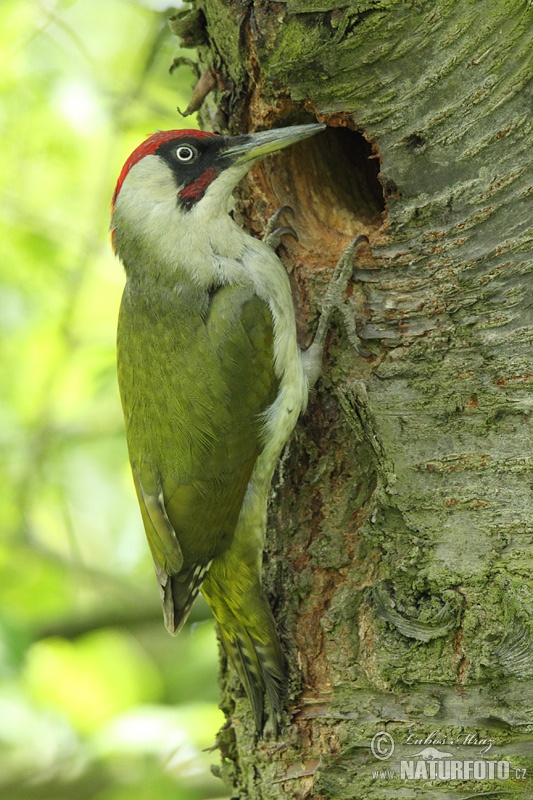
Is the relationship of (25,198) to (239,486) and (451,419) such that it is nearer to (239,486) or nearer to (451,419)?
(239,486)

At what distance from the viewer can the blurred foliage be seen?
14.4 feet

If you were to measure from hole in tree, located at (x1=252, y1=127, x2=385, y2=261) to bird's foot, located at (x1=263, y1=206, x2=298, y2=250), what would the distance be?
0.03 metres

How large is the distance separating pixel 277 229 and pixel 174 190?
1.57ft

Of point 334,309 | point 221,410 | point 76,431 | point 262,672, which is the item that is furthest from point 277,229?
point 76,431

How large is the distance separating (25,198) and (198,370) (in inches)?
106

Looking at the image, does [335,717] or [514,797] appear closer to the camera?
[514,797]

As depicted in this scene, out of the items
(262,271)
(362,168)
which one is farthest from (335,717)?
(362,168)

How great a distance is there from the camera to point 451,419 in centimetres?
280

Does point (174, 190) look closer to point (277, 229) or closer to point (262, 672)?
point (277, 229)

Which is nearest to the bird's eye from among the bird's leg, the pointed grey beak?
the pointed grey beak

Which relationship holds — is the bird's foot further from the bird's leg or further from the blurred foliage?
the blurred foliage

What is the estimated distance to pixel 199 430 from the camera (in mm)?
3219

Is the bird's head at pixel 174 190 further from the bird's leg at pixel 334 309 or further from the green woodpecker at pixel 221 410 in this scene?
the bird's leg at pixel 334 309

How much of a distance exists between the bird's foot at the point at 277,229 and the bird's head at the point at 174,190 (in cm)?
20
